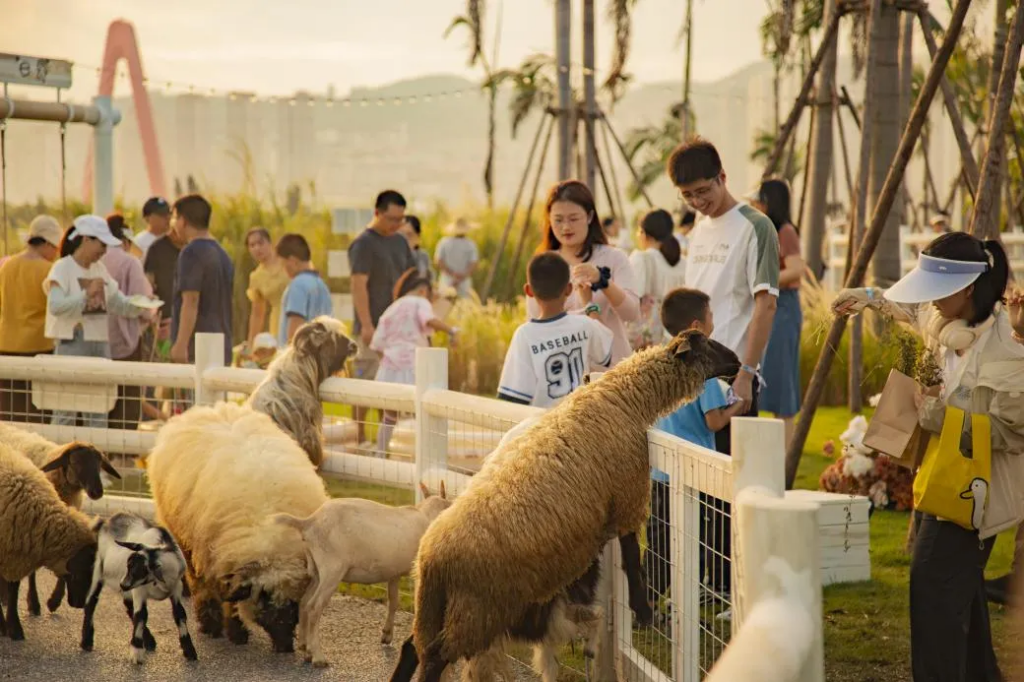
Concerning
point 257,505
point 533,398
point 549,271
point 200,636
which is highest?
point 549,271

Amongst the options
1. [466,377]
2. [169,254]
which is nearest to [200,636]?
[169,254]

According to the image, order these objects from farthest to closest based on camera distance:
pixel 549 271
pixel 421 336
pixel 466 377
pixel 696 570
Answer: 1. pixel 466 377
2. pixel 421 336
3. pixel 549 271
4. pixel 696 570

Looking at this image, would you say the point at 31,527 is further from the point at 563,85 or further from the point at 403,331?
the point at 563,85

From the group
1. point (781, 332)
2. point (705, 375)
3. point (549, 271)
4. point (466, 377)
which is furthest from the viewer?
point (466, 377)

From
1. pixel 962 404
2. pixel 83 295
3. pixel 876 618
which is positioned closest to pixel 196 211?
pixel 83 295

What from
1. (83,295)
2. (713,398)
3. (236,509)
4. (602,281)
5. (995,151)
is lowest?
(236,509)

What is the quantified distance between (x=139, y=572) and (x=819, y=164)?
11.4 meters

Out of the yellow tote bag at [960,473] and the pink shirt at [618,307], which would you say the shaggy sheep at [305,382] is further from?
the yellow tote bag at [960,473]

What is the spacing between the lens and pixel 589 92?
18.1 meters

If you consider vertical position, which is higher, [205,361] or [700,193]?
[700,193]

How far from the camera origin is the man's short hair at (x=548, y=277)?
548 centimetres

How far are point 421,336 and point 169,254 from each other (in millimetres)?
2577

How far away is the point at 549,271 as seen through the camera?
216 inches

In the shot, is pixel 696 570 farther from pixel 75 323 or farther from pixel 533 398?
pixel 75 323
